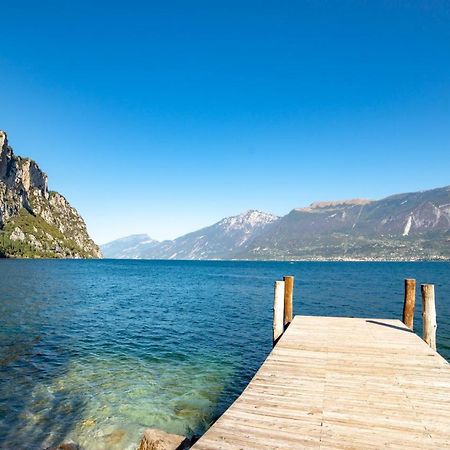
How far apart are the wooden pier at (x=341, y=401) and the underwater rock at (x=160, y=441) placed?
2018mm

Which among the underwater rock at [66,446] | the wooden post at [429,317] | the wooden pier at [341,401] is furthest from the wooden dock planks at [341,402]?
the underwater rock at [66,446]

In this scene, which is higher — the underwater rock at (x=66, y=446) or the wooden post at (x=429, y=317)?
the wooden post at (x=429, y=317)

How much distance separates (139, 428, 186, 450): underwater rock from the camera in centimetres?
839

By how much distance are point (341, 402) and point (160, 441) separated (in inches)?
173

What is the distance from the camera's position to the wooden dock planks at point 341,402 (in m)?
6.18

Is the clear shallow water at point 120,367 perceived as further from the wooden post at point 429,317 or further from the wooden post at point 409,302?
the wooden post at point 429,317

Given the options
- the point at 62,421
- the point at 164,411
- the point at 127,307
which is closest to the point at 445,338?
the point at 164,411

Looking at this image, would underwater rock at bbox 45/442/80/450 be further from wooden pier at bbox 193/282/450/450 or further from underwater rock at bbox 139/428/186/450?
wooden pier at bbox 193/282/450/450

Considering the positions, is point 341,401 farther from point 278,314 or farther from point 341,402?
Answer: point 278,314

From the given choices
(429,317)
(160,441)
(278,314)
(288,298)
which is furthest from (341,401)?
(288,298)

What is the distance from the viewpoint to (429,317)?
50.6 ft

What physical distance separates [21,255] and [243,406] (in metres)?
204

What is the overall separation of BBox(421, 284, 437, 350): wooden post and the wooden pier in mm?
2091

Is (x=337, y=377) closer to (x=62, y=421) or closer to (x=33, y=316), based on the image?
(x=62, y=421)
